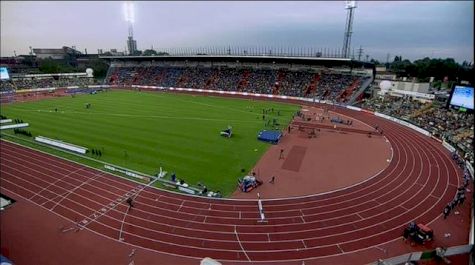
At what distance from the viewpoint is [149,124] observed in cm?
3269

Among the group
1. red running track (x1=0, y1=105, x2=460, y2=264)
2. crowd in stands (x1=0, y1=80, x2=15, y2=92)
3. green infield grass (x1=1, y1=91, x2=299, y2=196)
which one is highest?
crowd in stands (x1=0, y1=80, x2=15, y2=92)

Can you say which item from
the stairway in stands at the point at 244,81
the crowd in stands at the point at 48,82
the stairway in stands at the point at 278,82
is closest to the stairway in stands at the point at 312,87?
the stairway in stands at the point at 278,82

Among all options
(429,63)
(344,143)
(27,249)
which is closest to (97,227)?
(27,249)

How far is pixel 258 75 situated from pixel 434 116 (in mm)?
34611

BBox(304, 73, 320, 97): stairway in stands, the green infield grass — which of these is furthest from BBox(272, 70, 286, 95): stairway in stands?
the green infield grass

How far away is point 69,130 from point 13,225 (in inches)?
712

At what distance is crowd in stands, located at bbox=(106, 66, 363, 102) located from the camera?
5319 cm

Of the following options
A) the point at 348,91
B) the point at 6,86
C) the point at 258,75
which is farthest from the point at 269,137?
the point at 6,86

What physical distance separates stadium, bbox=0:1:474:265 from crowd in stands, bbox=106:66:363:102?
1173 centimetres

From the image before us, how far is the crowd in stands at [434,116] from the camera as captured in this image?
1039 inches

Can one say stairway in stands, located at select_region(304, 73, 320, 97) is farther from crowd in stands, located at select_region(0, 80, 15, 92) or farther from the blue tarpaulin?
crowd in stands, located at select_region(0, 80, 15, 92)

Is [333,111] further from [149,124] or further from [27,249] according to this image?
[27,249]

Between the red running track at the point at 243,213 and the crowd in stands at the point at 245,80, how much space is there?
33500 mm

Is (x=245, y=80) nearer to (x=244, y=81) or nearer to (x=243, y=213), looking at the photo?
(x=244, y=81)
